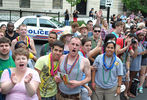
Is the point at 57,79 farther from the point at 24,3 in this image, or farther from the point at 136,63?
the point at 24,3

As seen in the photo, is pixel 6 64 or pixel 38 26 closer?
pixel 6 64

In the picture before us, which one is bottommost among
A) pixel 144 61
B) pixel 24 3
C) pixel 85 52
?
pixel 144 61

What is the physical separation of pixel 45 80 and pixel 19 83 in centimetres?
68

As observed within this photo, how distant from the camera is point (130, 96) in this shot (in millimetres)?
5945

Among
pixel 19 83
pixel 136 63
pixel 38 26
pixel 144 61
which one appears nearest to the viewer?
pixel 19 83

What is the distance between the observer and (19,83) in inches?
110

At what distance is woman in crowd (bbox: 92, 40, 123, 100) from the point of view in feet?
12.8

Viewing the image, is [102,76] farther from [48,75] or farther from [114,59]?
[48,75]

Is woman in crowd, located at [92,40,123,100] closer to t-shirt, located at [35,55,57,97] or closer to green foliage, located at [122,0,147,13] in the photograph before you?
t-shirt, located at [35,55,57,97]

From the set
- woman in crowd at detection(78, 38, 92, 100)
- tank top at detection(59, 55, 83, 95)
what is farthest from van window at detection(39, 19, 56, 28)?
tank top at detection(59, 55, 83, 95)

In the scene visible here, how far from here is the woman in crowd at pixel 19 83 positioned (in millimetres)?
2674

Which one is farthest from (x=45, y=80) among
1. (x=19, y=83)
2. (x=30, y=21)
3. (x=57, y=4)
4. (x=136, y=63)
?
(x=57, y=4)

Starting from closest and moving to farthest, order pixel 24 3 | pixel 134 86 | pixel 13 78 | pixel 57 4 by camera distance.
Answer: pixel 13 78, pixel 134 86, pixel 24 3, pixel 57 4

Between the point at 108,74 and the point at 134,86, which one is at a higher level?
the point at 108,74
